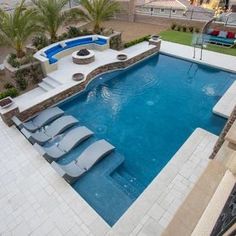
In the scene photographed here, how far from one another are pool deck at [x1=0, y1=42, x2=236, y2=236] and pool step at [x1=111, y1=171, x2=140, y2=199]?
58 centimetres

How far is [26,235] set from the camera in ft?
18.9

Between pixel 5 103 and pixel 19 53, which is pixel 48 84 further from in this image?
pixel 5 103

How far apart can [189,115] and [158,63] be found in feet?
19.2

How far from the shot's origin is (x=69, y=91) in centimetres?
1120

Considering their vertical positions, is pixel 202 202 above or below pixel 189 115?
above

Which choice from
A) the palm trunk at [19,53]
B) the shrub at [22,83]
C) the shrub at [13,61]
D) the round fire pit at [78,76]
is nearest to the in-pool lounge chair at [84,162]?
the round fire pit at [78,76]

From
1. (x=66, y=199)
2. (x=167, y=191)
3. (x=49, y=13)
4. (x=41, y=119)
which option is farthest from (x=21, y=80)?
(x=167, y=191)

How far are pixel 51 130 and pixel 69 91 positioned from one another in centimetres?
291

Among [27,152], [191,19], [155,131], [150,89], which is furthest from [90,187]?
[191,19]

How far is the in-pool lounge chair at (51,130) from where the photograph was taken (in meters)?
8.57

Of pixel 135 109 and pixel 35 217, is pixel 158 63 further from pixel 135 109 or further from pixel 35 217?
pixel 35 217

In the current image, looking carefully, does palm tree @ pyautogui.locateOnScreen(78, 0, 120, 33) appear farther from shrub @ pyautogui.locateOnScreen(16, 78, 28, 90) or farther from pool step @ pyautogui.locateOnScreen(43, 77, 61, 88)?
shrub @ pyautogui.locateOnScreen(16, 78, 28, 90)

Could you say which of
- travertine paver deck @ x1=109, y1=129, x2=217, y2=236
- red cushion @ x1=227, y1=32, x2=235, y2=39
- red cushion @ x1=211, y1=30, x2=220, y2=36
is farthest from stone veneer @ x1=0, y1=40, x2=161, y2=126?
travertine paver deck @ x1=109, y1=129, x2=217, y2=236

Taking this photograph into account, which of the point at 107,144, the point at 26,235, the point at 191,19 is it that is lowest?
the point at 26,235
